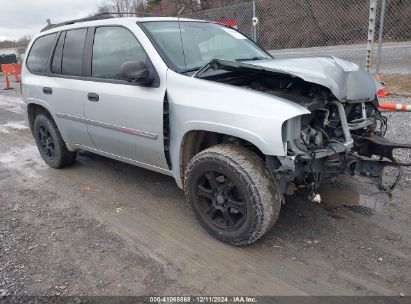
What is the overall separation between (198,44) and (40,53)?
2.43m

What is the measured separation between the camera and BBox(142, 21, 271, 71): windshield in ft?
12.1

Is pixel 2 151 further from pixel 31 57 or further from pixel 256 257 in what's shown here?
pixel 256 257

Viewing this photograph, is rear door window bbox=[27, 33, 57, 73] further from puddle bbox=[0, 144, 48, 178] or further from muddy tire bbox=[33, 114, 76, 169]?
puddle bbox=[0, 144, 48, 178]

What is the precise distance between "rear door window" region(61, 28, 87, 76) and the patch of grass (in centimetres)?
658

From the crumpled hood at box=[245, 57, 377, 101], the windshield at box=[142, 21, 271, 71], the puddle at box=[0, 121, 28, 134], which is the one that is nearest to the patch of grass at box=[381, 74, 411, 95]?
the windshield at box=[142, 21, 271, 71]

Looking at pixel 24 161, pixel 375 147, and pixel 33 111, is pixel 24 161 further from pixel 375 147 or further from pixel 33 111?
pixel 375 147

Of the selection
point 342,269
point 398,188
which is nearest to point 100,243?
point 342,269

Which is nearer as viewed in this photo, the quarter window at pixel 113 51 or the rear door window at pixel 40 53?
the quarter window at pixel 113 51

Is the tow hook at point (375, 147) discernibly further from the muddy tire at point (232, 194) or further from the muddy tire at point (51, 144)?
the muddy tire at point (51, 144)

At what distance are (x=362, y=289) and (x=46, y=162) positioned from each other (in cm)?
444

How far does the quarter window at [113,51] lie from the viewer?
3.78 meters

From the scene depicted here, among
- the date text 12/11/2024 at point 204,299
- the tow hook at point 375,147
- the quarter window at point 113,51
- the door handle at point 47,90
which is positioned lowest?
the date text 12/11/2024 at point 204,299

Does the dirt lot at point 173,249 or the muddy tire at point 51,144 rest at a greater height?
the muddy tire at point 51,144

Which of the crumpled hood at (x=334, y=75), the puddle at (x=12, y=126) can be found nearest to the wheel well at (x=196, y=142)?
the crumpled hood at (x=334, y=75)
